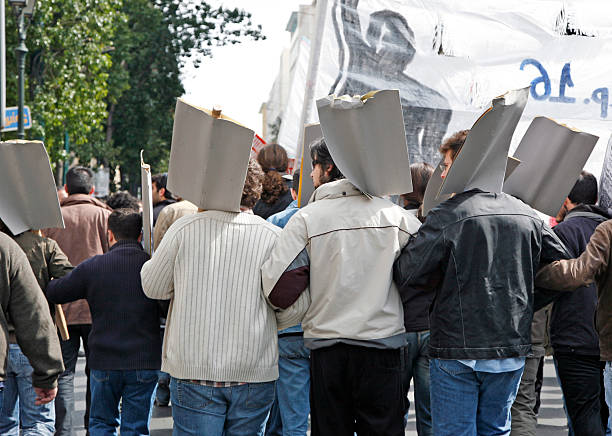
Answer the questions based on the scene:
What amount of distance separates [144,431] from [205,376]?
4.38ft

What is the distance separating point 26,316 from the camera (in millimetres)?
3936

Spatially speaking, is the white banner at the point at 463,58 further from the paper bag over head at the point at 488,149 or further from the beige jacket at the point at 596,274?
the paper bag over head at the point at 488,149

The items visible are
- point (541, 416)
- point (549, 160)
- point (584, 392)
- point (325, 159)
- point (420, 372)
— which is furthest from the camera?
point (541, 416)

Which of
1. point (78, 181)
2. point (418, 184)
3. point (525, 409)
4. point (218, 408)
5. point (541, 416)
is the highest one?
point (418, 184)

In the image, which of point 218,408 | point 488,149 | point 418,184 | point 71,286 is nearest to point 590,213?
point 418,184

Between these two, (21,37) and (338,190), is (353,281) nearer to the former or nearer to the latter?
(338,190)

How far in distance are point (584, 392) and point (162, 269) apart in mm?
2539

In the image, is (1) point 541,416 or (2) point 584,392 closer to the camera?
(2) point 584,392

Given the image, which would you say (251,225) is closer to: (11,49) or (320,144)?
(320,144)

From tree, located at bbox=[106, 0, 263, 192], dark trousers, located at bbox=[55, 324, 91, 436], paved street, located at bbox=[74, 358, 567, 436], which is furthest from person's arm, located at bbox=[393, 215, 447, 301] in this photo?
tree, located at bbox=[106, 0, 263, 192]

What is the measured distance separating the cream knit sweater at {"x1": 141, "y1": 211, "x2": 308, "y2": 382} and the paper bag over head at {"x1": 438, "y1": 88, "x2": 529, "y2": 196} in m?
0.87

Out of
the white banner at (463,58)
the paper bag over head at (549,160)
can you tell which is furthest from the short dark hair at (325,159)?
the white banner at (463,58)

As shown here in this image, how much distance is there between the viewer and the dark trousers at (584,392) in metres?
5.00

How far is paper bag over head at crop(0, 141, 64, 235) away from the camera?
4.48m
